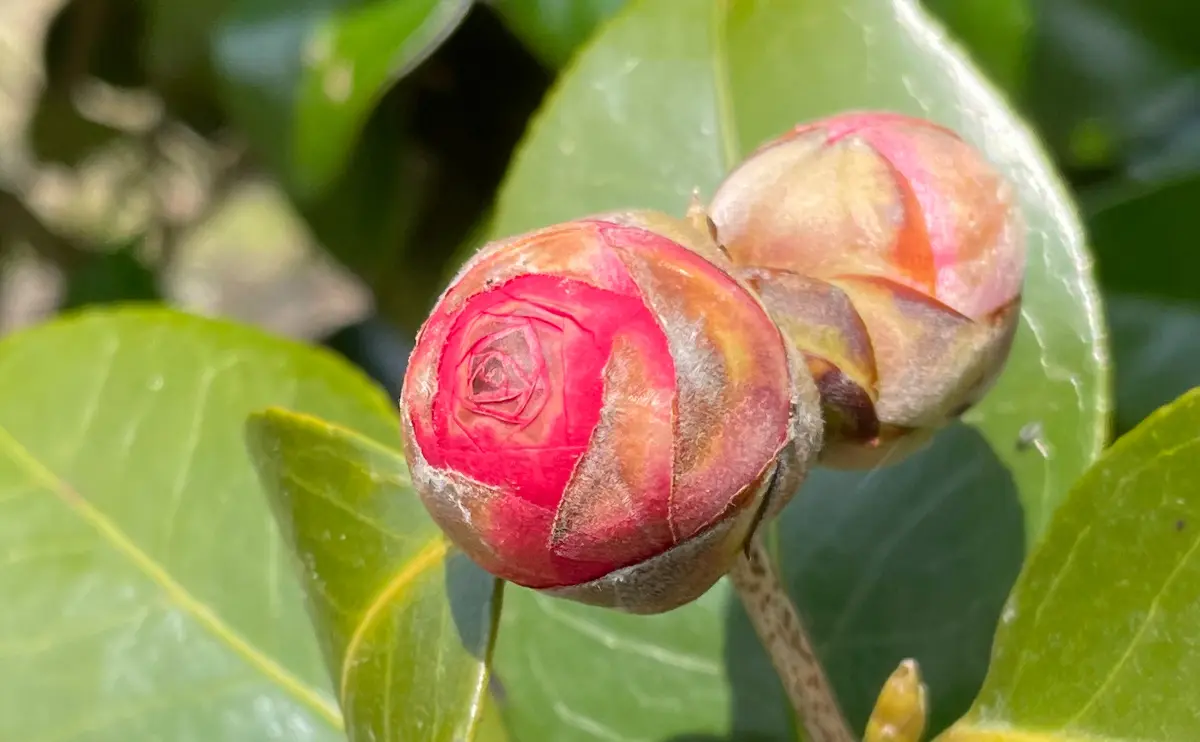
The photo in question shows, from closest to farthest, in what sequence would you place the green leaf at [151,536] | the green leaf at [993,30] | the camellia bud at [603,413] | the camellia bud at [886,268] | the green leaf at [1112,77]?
1. the camellia bud at [603,413]
2. the camellia bud at [886,268]
3. the green leaf at [151,536]
4. the green leaf at [993,30]
5. the green leaf at [1112,77]

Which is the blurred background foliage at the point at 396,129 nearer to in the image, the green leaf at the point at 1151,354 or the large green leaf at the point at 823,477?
the green leaf at the point at 1151,354

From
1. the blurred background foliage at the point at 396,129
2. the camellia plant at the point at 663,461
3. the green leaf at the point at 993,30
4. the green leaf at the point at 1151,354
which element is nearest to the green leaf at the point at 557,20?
the blurred background foliage at the point at 396,129

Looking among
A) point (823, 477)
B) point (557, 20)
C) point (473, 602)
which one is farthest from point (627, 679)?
point (557, 20)

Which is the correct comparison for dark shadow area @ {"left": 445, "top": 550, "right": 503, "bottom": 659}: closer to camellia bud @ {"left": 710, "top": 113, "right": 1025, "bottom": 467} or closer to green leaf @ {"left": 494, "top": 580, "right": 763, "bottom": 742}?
camellia bud @ {"left": 710, "top": 113, "right": 1025, "bottom": 467}

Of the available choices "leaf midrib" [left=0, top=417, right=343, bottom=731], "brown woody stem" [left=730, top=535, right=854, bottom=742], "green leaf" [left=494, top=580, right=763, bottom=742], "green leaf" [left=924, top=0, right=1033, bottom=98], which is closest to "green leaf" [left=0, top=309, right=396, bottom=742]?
"leaf midrib" [left=0, top=417, right=343, bottom=731]

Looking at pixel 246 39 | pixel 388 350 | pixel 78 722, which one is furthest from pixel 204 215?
pixel 78 722
